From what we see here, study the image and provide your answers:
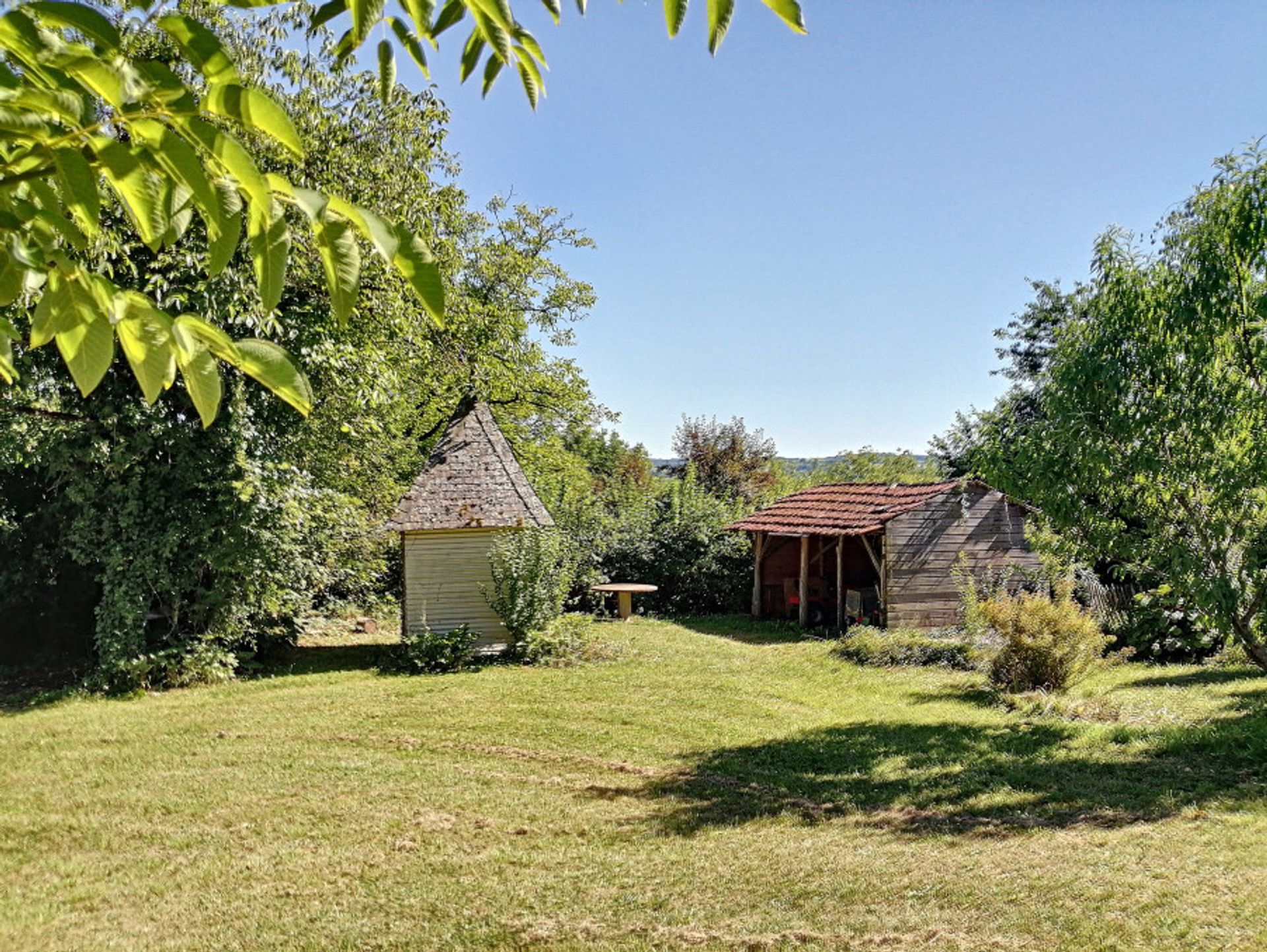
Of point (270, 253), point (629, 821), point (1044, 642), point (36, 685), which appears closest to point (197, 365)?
point (270, 253)

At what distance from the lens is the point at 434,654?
1477 cm

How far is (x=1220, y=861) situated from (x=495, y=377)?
58.5 feet

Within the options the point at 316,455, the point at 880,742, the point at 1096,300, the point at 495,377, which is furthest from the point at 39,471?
the point at 1096,300

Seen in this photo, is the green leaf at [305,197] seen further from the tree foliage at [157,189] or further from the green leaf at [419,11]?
the green leaf at [419,11]

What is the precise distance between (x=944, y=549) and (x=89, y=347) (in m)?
18.9

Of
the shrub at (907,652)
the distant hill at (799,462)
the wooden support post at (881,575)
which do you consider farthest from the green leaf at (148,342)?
the distant hill at (799,462)

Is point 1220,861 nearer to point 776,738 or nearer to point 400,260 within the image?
point 776,738

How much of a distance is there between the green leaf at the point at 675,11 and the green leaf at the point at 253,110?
65cm

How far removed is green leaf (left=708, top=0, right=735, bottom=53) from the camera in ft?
4.50

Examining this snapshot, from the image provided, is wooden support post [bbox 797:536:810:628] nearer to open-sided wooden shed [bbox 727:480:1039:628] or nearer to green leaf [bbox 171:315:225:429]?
open-sided wooden shed [bbox 727:480:1039:628]

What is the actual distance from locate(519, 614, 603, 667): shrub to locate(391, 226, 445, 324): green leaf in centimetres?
1418

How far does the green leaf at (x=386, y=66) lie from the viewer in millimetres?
1956

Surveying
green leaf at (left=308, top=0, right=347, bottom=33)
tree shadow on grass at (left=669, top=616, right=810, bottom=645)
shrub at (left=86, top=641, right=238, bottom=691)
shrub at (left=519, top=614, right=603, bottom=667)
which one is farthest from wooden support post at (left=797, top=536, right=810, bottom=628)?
green leaf at (left=308, top=0, right=347, bottom=33)

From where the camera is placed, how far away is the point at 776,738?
33.7 feet
